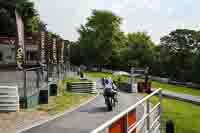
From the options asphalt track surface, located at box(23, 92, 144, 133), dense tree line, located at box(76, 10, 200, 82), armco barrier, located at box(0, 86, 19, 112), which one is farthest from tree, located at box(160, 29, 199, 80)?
armco barrier, located at box(0, 86, 19, 112)

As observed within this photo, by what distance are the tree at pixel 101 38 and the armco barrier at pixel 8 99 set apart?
77567mm

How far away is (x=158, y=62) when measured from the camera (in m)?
83.1

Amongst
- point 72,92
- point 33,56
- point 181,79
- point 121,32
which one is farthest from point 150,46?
point 72,92

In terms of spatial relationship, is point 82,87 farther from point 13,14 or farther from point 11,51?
point 11,51

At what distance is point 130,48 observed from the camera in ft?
325

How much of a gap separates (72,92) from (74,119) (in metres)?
14.0

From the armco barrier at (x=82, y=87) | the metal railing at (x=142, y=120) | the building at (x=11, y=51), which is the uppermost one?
the building at (x=11, y=51)

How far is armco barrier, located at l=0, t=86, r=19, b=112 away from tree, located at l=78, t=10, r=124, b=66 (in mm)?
77567

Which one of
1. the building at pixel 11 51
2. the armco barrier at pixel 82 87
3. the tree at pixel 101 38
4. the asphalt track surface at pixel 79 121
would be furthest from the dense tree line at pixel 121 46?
the asphalt track surface at pixel 79 121

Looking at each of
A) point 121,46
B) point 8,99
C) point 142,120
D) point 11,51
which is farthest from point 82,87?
point 121,46

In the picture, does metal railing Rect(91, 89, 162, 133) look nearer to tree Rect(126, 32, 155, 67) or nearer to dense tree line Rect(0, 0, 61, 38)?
dense tree line Rect(0, 0, 61, 38)

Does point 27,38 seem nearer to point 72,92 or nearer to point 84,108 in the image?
point 72,92

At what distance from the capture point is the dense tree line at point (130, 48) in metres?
80.2

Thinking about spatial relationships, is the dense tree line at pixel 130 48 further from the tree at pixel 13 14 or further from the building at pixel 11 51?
the tree at pixel 13 14
